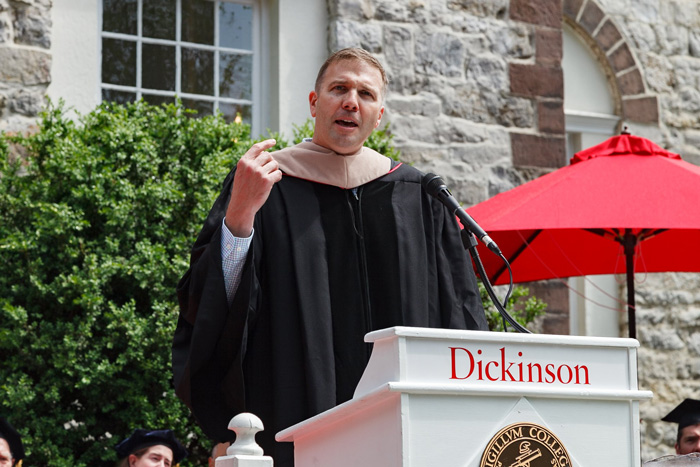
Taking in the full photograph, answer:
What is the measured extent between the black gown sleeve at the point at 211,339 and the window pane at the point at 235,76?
4.78m

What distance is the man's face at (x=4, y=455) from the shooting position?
17.6 ft

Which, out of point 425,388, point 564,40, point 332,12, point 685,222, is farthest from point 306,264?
point 564,40

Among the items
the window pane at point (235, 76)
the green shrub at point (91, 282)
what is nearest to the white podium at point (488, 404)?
the green shrub at point (91, 282)

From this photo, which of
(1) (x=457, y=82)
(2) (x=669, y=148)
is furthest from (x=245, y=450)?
(2) (x=669, y=148)

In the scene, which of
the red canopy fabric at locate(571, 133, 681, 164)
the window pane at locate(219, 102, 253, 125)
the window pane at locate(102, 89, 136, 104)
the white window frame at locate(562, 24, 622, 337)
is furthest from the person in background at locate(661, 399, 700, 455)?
the window pane at locate(102, 89, 136, 104)

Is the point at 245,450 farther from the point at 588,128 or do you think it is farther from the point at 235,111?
the point at 588,128

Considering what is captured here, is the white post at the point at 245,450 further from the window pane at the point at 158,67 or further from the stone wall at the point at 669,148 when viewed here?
the stone wall at the point at 669,148

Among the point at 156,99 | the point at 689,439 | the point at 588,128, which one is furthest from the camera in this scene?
the point at 588,128

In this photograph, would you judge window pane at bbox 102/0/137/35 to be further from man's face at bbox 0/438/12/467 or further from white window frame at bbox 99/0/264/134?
man's face at bbox 0/438/12/467

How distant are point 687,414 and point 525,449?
16.6 ft

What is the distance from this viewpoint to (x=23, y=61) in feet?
23.1

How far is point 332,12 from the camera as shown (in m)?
8.13

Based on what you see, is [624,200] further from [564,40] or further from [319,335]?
[564,40]

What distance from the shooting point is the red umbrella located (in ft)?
18.6
